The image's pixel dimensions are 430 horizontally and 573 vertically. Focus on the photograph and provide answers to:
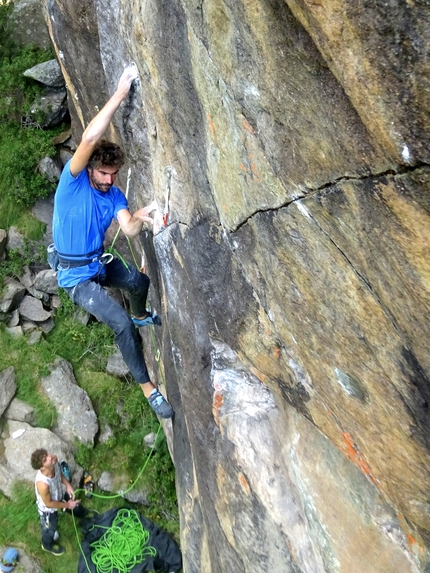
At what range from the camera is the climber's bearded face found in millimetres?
4363

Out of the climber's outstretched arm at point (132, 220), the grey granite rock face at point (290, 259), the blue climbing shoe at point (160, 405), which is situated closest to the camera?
the grey granite rock face at point (290, 259)

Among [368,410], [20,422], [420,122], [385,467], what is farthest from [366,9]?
[20,422]

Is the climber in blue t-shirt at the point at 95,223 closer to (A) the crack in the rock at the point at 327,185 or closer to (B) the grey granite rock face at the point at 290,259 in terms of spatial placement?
(B) the grey granite rock face at the point at 290,259

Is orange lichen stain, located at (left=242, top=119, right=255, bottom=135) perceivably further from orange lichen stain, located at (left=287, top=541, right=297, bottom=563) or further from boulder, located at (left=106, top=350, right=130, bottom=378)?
boulder, located at (left=106, top=350, right=130, bottom=378)

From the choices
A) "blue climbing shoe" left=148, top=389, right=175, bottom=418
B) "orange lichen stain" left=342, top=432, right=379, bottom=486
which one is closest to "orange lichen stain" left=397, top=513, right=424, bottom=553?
"orange lichen stain" left=342, top=432, right=379, bottom=486

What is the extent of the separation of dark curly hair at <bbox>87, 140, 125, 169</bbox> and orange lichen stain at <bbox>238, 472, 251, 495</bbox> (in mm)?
2849

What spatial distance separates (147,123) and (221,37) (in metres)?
1.92

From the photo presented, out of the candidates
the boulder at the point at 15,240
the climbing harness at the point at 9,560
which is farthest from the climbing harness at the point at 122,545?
the boulder at the point at 15,240

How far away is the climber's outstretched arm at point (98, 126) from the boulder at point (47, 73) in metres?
6.26

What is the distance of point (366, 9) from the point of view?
5.52 feet

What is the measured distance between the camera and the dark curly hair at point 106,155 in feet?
13.7

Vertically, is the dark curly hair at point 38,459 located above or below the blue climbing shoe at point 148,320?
below

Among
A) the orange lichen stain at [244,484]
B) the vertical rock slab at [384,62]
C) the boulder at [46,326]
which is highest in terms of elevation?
the vertical rock slab at [384,62]

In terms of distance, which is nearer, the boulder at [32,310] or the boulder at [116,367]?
the boulder at [116,367]
